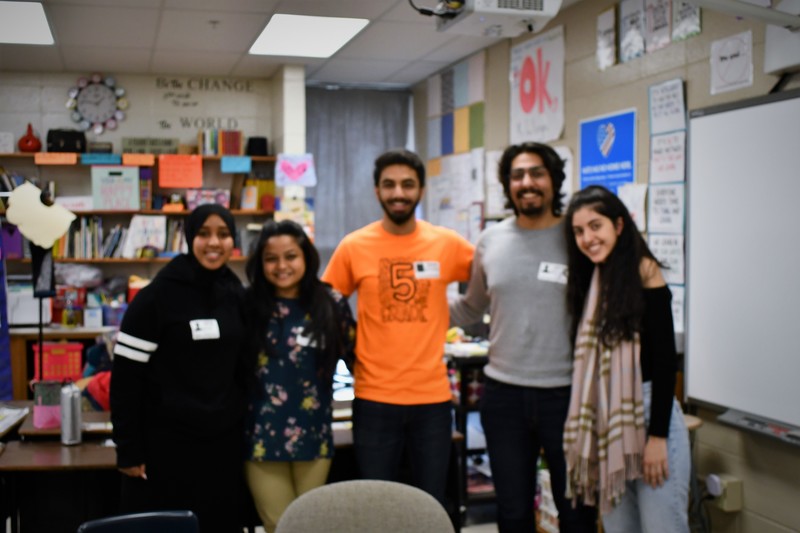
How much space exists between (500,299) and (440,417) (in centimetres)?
44

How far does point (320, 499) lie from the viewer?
66.6 inches

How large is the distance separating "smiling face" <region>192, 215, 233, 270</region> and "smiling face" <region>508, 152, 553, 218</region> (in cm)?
94

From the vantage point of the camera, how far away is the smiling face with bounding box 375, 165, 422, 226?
8.46 ft

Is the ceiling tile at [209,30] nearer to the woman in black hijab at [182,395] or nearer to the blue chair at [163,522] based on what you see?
the woman in black hijab at [182,395]

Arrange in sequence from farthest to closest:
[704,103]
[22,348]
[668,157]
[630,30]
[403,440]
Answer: [22,348]
[630,30]
[668,157]
[704,103]
[403,440]

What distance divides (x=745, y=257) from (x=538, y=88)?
7.33 feet

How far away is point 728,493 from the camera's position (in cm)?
317

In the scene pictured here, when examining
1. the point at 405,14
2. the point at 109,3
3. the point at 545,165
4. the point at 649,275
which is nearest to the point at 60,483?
the point at 545,165

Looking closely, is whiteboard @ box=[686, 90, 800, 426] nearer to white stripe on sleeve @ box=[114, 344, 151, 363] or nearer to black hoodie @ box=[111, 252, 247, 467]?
black hoodie @ box=[111, 252, 247, 467]

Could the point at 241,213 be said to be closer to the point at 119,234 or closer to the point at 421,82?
the point at 119,234

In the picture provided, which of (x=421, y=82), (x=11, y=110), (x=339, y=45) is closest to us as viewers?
(x=339, y=45)

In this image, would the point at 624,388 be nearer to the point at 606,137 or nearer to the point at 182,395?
the point at 182,395

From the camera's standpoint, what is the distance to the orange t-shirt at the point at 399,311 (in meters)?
2.53

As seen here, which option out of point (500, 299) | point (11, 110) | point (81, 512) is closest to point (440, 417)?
point (500, 299)
